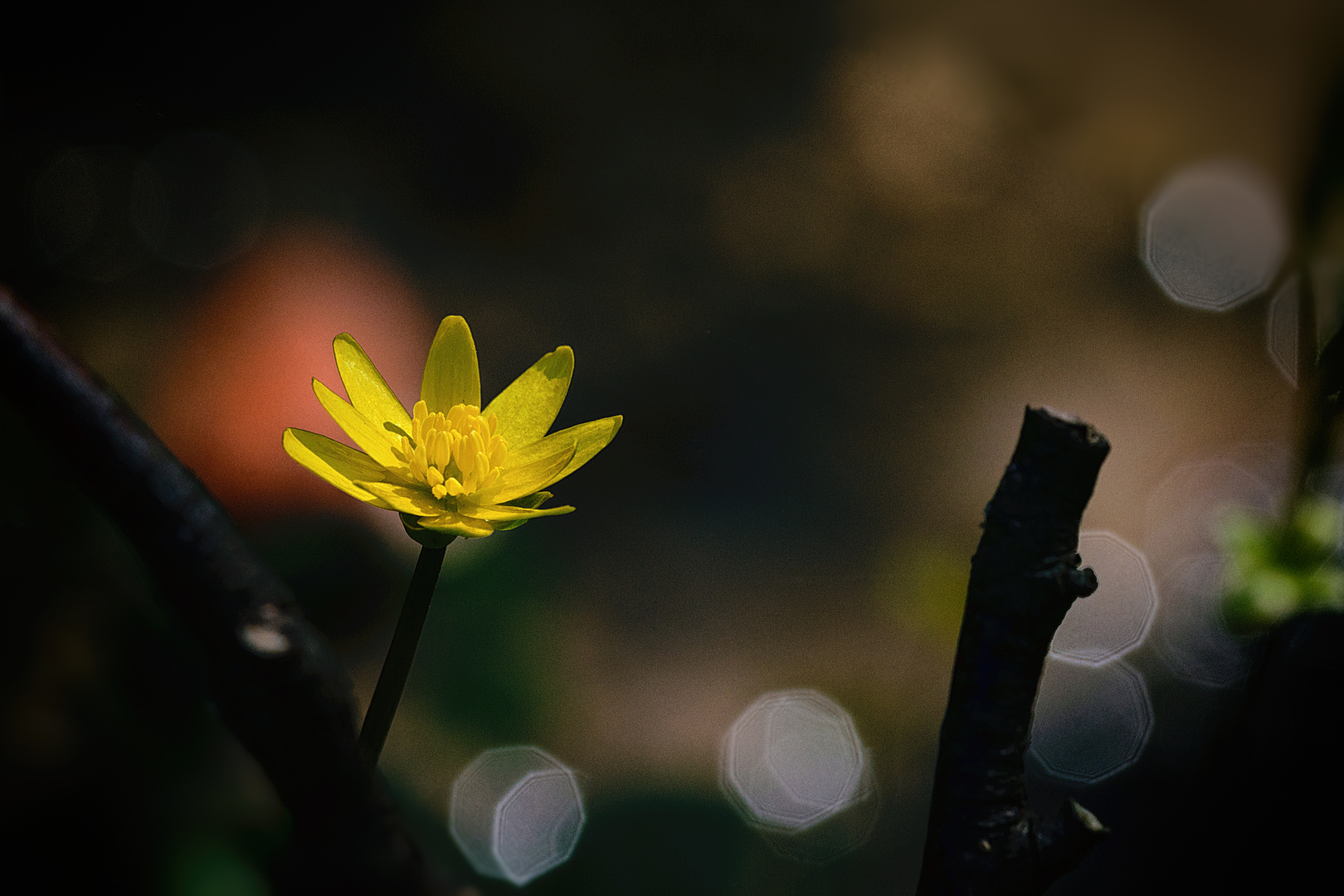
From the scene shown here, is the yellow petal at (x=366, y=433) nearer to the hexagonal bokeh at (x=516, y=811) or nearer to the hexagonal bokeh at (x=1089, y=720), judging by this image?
the hexagonal bokeh at (x=516, y=811)

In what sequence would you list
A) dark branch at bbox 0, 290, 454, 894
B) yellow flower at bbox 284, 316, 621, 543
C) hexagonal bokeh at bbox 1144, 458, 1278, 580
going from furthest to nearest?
hexagonal bokeh at bbox 1144, 458, 1278, 580 → yellow flower at bbox 284, 316, 621, 543 → dark branch at bbox 0, 290, 454, 894

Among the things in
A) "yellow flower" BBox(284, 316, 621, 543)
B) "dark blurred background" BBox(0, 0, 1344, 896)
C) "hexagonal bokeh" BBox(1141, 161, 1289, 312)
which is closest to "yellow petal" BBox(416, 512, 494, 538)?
"yellow flower" BBox(284, 316, 621, 543)

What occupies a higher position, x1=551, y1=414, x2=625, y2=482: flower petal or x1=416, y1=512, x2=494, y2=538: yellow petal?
x1=551, y1=414, x2=625, y2=482: flower petal

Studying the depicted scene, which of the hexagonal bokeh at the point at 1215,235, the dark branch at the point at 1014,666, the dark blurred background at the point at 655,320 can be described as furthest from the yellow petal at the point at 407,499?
the hexagonal bokeh at the point at 1215,235

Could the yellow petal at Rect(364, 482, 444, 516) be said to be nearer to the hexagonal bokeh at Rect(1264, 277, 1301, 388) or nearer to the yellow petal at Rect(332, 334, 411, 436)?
the yellow petal at Rect(332, 334, 411, 436)

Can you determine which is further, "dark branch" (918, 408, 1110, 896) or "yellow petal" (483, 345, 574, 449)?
"yellow petal" (483, 345, 574, 449)

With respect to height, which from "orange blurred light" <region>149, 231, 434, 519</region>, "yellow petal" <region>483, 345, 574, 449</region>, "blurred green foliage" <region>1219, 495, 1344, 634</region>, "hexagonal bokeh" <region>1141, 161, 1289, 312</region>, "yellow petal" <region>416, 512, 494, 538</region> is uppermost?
"hexagonal bokeh" <region>1141, 161, 1289, 312</region>

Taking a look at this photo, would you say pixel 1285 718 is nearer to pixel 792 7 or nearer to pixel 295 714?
pixel 295 714
